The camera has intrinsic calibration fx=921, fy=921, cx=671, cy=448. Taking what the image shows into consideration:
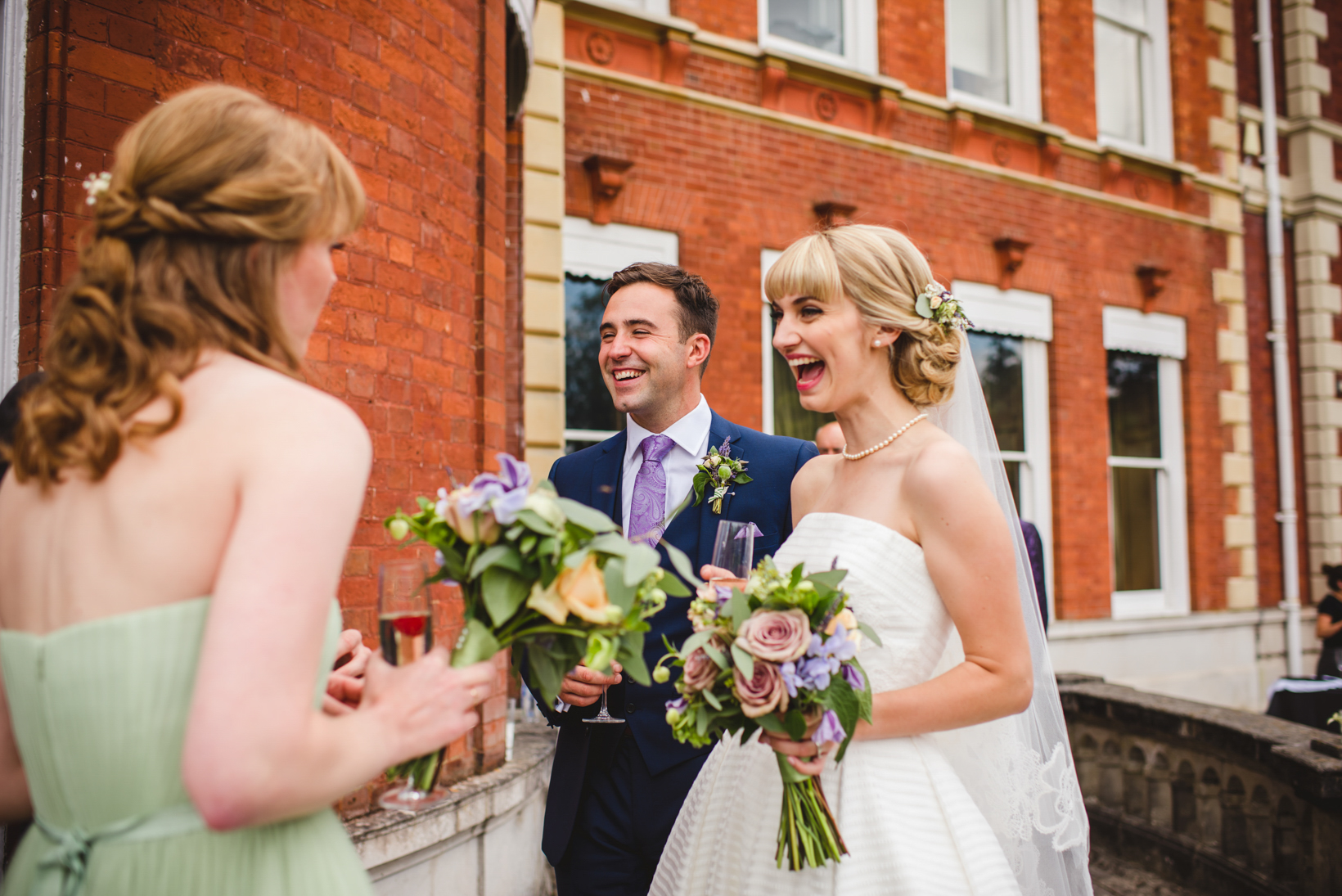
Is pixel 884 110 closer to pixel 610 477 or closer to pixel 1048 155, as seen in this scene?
pixel 1048 155

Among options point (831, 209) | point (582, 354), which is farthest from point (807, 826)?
point (831, 209)

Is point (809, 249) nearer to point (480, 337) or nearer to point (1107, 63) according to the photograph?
point (480, 337)

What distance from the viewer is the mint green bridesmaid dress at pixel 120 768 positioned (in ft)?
3.95

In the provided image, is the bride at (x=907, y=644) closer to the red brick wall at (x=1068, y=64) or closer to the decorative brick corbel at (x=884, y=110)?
the decorative brick corbel at (x=884, y=110)

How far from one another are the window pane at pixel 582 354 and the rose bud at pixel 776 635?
522 cm

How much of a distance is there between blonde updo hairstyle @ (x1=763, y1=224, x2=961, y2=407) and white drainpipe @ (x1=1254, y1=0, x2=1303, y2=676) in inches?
401

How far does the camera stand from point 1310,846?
4176 millimetres

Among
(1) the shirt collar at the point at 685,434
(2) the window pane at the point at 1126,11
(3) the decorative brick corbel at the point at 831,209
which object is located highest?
(2) the window pane at the point at 1126,11

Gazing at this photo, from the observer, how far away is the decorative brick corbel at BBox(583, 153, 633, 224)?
257 inches

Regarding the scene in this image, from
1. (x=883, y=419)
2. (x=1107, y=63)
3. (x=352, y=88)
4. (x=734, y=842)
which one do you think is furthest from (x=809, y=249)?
(x=1107, y=63)

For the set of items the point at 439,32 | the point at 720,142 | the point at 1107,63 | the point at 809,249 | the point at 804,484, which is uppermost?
the point at 1107,63

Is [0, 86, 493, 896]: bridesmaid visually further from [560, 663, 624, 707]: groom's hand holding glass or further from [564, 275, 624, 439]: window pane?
[564, 275, 624, 439]: window pane

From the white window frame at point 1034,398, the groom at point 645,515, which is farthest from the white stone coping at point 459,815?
the white window frame at point 1034,398

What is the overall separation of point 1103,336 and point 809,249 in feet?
27.3
